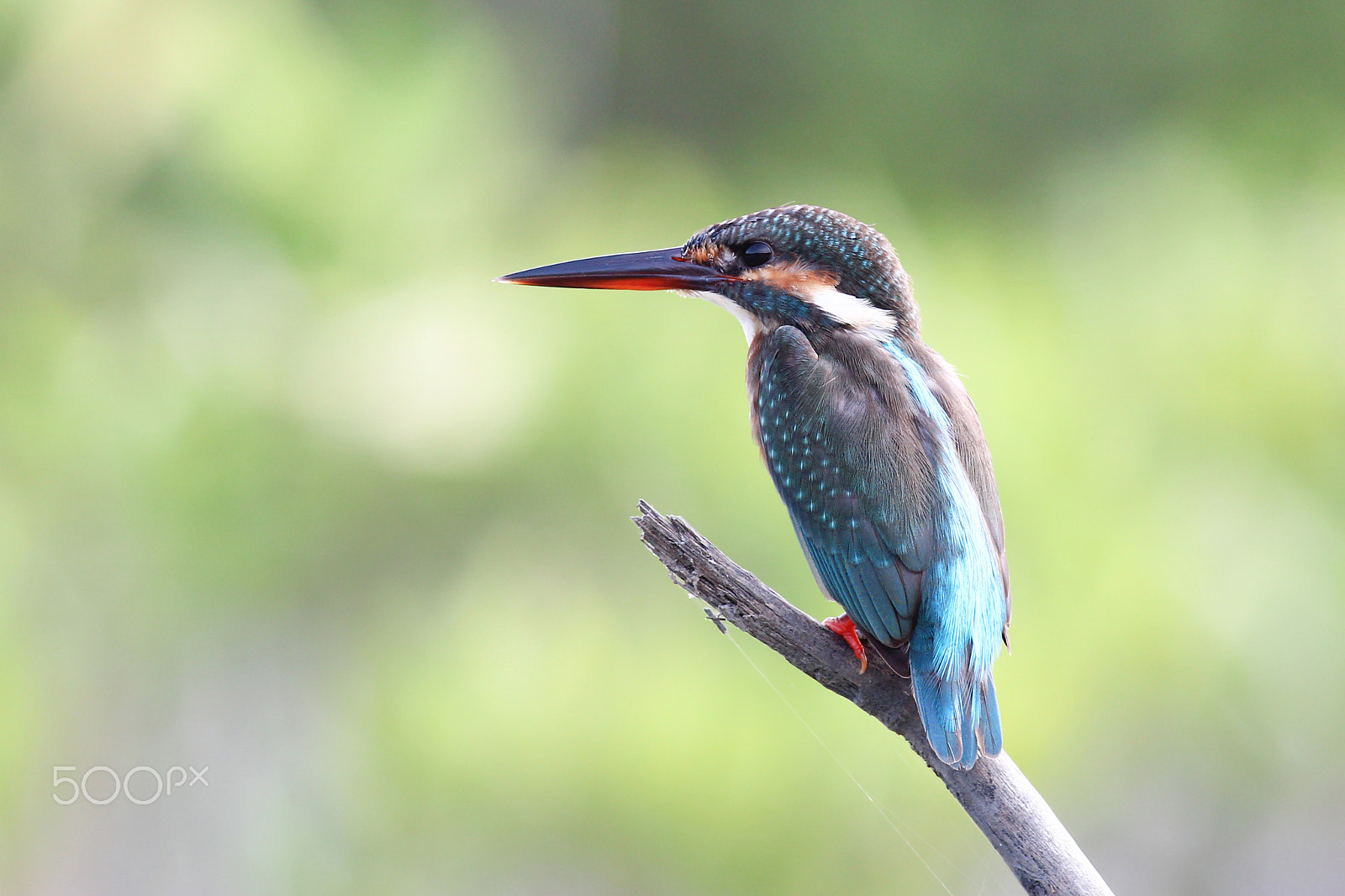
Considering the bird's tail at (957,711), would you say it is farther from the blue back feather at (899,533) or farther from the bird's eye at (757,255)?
the bird's eye at (757,255)

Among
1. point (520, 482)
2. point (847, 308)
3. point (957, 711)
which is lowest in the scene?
point (957, 711)

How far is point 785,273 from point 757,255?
0.04m

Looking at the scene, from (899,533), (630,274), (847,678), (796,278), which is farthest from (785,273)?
(847,678)

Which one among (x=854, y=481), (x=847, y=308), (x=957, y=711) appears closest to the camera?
(x=957, y=711)

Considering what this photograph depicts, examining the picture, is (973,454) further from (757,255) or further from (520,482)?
(520,482)

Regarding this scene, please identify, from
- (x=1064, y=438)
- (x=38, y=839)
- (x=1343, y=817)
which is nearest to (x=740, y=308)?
(x=1064, y=438)

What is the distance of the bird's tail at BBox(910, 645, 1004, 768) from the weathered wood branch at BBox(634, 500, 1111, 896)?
2 centimetres

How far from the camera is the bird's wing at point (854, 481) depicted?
0.85m

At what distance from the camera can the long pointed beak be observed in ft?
3.43

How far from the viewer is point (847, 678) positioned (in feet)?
2.69

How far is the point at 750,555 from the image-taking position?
197 cm

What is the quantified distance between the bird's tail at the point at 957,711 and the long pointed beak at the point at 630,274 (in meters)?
0.44

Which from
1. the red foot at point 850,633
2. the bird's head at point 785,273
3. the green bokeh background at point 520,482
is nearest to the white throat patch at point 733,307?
the bird's head at point 785,273

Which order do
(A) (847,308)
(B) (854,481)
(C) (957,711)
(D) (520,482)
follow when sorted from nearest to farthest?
(C) (957,711), (B) (854,481), (A) (847,308), (D) (520,482)
